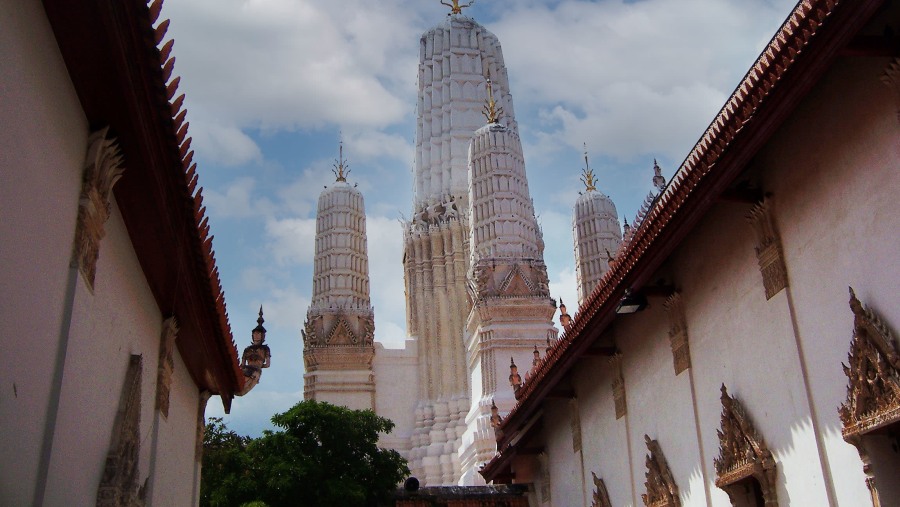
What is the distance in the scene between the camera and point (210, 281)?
30.6ft

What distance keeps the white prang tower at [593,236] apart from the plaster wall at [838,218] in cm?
2626

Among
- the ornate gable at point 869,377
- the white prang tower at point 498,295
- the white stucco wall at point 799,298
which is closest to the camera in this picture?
the ornate gable at point 869,377

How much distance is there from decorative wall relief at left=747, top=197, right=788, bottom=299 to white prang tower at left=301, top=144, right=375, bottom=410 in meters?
27.2

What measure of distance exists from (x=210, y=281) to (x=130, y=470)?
1.95 meters

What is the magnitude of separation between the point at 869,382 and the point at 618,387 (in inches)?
245

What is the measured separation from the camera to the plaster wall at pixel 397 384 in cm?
3662

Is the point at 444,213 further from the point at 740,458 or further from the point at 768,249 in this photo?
the point at 768,249

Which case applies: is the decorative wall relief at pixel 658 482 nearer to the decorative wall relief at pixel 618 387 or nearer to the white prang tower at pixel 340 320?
the decorative wall relief at pixel 618 387

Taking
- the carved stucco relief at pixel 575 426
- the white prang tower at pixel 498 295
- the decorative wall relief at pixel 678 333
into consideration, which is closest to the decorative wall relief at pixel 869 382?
the decorative wall relief at pixel 678 333

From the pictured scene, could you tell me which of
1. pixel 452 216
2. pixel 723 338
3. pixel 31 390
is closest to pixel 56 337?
pixel 31 390

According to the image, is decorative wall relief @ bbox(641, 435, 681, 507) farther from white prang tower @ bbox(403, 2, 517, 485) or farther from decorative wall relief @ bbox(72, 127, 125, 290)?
white prang tower @ bbox(403, 2, 517, 485)

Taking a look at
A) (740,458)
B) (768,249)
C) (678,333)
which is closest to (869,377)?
(768,249)

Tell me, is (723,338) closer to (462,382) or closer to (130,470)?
(130,470)

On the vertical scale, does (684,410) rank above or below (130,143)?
below
